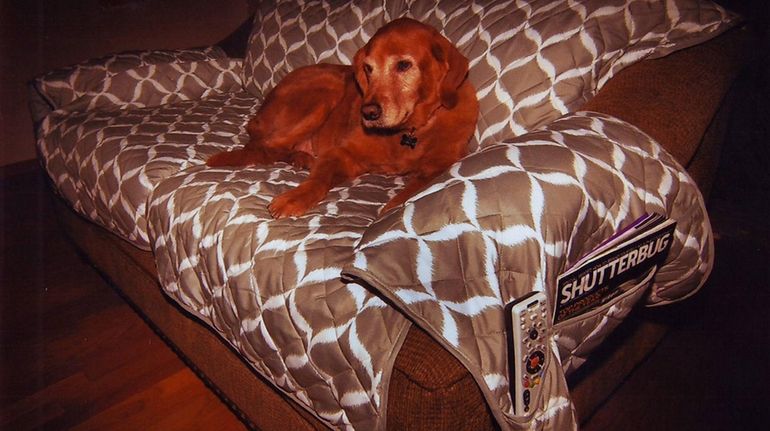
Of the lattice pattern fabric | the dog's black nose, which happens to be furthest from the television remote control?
the dog's black nose

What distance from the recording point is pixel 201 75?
247 centimetres

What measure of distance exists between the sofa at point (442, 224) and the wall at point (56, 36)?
1455mm

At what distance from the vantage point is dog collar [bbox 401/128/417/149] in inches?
62.1

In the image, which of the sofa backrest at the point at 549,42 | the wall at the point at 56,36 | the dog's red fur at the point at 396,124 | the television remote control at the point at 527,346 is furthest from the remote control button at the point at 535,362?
the wall at the point at 56,36

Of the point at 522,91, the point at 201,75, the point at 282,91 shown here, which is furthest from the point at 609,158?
the point at 201,75

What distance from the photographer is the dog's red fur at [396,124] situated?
1.46 metres

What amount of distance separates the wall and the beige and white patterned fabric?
3343 mm

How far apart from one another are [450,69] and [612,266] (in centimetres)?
81

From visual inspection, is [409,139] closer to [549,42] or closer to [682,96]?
[549,42]

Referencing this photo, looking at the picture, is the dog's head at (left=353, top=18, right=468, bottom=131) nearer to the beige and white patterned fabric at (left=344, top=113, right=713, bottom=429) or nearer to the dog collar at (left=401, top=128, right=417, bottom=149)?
the dog collar at (left=401, top=128, right=417, bottom=149)

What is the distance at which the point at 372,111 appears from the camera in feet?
4.85

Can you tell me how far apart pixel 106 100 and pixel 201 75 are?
0.44m

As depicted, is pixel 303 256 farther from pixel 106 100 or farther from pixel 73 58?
pixel 73 58

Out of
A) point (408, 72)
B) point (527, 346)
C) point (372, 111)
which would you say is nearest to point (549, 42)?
point (408, 72)
